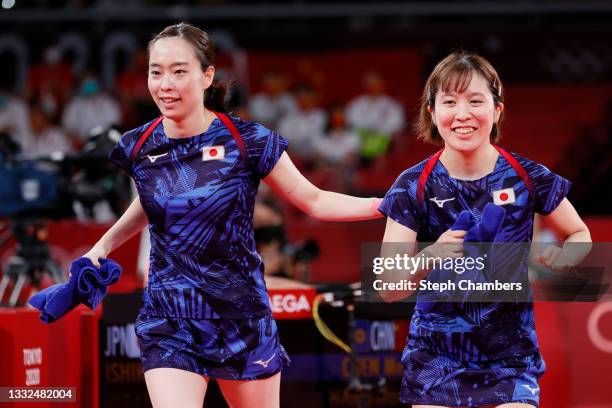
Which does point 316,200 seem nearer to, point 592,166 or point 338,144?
point 338,144

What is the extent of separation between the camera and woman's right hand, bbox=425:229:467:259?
12.4 feet

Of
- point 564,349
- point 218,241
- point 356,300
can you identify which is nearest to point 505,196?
point 218,241

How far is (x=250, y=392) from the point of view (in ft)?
13.6

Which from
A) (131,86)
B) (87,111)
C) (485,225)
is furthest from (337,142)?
(485,225)

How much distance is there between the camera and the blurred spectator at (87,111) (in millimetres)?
16922

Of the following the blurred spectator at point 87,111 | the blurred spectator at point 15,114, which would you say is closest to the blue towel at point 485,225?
the blurred spectator at point 15,114

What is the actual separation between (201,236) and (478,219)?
41.4 inches

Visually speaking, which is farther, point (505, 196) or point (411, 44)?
point (411, 44)

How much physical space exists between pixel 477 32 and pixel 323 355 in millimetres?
12902

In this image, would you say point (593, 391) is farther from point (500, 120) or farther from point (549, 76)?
point (549, 76)

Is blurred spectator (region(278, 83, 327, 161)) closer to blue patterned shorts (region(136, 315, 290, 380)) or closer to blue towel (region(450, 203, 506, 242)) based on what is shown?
blue patterned shorts (region(136, 315, 290, 380))

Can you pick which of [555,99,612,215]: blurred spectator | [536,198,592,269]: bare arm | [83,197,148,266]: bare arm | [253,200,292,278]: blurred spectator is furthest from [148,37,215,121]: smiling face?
[555,99,612,215]: blurred spectator

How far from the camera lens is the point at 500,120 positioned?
167 inches

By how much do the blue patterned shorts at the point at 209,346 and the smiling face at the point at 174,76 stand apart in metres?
0.81
